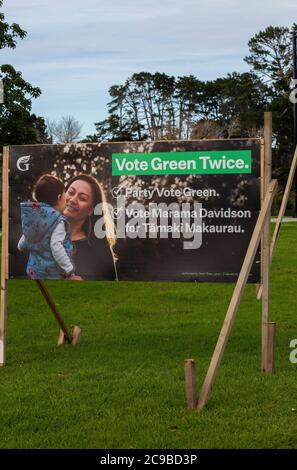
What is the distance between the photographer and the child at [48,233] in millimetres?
8008

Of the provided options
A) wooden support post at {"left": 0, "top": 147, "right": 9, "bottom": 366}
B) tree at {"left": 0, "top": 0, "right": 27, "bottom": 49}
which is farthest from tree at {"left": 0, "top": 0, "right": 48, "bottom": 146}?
wooden support post at {"left": 0, "top": 147, "right": 9, "bottom": 366}

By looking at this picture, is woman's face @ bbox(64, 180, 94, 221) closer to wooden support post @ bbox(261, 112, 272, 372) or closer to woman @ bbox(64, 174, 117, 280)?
woman @ bbox(64, 174, 117, 280)

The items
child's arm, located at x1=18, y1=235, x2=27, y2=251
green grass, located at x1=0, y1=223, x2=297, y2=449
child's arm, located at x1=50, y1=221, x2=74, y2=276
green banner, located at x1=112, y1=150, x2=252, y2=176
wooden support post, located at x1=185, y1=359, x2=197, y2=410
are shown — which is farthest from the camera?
child's arm, located at x1=18, y1=235, x2=27, y2=251

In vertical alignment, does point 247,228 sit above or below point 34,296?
above

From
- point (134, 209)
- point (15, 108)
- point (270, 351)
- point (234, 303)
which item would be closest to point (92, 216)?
point (134, 209)

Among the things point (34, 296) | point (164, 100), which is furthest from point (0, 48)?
point (164, 100)

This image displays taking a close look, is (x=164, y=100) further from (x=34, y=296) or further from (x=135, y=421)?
(x=135, y=421)

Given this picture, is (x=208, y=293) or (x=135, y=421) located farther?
(x=208, y=293)

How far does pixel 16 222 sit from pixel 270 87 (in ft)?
172

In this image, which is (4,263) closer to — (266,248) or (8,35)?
(266,248)

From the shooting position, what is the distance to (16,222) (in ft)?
27.0

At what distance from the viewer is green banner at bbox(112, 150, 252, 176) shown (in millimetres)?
7488

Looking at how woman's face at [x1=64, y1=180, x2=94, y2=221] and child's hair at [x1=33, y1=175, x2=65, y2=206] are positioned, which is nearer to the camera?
woman's face at [x1=64, y1=180, x2=94, y2=221]
